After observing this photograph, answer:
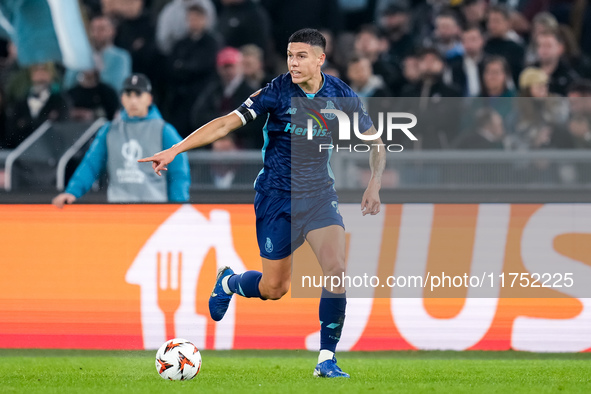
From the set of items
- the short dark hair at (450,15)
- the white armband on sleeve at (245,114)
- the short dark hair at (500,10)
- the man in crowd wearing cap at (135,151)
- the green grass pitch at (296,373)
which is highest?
the short dark hair at (500,10)

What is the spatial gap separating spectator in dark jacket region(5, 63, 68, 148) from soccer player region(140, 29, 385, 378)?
13.2 ft

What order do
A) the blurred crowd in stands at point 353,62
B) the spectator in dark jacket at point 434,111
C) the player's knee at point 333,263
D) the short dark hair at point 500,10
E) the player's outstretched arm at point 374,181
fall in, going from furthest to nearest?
the short dark hair at point 500,10, the blurred crowd in stands at point 353,62, the spectator in dark jacket at point 434,111, the player's outstretched arm at point 374,181, the player's knee at point 333,263

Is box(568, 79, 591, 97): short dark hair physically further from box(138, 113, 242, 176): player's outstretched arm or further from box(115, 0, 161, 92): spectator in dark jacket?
box(115, 0, 161, 92): spectator in dark jacket

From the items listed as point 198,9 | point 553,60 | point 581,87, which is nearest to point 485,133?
point 581,87

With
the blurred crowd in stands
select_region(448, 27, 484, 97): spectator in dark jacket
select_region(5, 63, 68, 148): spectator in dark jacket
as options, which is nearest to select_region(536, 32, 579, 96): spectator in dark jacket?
the blurred crowd in stands

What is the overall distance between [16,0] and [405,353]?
6.25 metres

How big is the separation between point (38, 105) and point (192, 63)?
1.85m

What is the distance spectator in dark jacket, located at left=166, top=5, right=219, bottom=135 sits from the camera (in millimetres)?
11273

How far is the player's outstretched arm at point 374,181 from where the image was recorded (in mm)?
6688

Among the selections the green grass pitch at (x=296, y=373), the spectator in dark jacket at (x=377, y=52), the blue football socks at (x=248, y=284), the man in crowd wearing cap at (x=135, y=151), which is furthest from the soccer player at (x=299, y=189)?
the spectator in dark jacket at (x=377, y=52)

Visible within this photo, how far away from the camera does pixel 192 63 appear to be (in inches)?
446

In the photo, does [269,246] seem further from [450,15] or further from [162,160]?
[450,15]

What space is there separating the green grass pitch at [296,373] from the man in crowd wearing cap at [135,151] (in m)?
1.47

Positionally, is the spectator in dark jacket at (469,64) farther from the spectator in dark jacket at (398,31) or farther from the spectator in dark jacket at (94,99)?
the spectator in dark jacket at (94,99)
